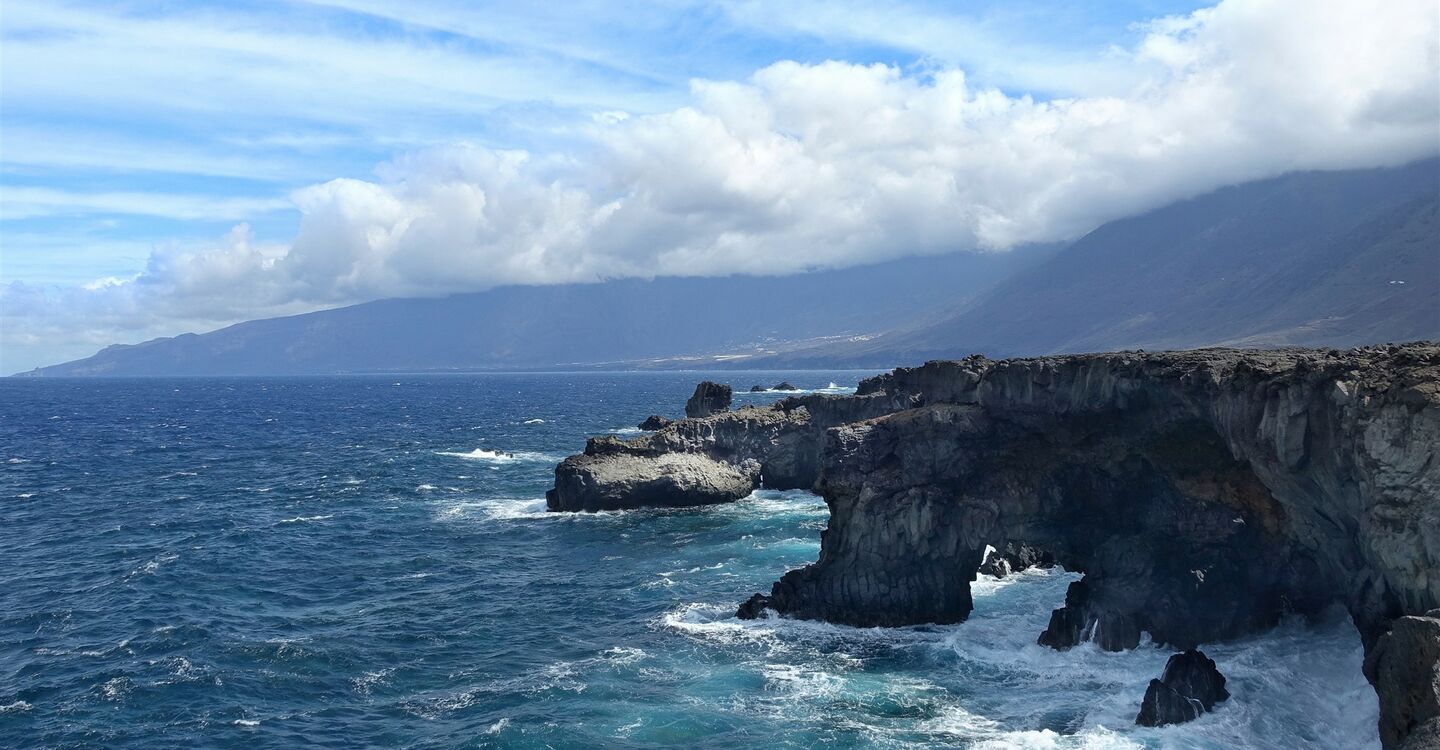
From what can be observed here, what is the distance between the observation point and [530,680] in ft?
142

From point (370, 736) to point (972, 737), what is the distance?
22.1 metres

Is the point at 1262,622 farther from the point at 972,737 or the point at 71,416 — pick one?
the point at 71,416

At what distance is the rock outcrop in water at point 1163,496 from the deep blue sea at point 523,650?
2.14m

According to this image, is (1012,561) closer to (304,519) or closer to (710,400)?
(710,400)

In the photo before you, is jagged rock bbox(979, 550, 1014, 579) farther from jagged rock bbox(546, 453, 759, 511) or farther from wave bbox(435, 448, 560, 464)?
wave bbox(435, 448, 560, 464)

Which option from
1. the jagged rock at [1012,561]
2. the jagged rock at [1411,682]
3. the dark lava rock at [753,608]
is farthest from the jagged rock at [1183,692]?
the jagged rock at [1012,561]

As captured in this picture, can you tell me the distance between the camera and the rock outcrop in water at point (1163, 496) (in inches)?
1256

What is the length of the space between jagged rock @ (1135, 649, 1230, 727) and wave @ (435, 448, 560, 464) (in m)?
82.2

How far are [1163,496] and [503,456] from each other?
84.3 meters

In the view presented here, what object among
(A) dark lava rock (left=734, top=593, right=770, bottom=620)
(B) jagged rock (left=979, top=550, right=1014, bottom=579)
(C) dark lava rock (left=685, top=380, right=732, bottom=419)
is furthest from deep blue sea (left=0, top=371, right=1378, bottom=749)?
(C) dark lava rock (left=685, top=380, right=732, bottom=419)

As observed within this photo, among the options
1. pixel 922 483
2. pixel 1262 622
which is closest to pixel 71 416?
pixel 922 483

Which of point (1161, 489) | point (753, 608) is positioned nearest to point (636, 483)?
point (753, 608)

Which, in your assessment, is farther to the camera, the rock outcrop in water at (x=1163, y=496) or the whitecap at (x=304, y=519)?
the whitecap at (x=304, y=519)

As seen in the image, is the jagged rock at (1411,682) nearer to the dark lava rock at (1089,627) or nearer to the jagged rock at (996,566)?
the dark lava rock at (1089,627)
